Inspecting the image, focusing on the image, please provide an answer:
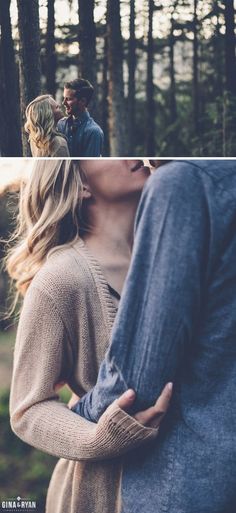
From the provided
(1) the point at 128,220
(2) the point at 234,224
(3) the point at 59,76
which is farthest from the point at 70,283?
(3) the point at 59,76

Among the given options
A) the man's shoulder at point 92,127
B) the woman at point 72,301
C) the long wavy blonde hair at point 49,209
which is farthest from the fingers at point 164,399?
the man's shoulder at point 92,127

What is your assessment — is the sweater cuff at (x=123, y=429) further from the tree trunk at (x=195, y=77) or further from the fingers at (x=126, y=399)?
the tree trunk at (x=195, y=77)

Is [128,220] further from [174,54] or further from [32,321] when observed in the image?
[174,54]

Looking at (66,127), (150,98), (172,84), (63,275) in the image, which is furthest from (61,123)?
(150,98)

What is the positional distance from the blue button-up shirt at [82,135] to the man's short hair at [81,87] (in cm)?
6

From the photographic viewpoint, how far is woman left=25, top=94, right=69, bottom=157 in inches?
75.0

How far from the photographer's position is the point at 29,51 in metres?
2.08

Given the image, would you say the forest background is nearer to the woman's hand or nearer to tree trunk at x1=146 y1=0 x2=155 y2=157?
tree trunk at x1=146 y1=0 x2=155 y2=157

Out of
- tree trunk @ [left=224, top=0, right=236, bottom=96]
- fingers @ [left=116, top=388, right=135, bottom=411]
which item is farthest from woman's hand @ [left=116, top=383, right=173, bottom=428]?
tree trunk @ [left=224, top=0, right=236, bottom=96]

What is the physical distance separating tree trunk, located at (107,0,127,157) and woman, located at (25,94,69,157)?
18cm

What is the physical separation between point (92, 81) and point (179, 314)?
3.42 feet

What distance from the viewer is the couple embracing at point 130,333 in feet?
4.55

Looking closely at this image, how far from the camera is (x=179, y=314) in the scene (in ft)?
4.58

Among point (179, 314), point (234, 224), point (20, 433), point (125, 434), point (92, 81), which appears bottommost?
point (20, 433)
